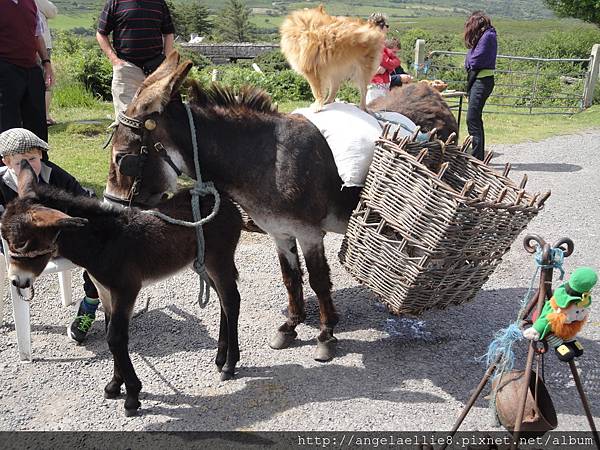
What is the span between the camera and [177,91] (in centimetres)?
331

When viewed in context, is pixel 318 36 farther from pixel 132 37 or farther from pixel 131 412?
pixel 132 37

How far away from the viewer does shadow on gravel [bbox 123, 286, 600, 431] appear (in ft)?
10.9

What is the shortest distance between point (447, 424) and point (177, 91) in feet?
7.89

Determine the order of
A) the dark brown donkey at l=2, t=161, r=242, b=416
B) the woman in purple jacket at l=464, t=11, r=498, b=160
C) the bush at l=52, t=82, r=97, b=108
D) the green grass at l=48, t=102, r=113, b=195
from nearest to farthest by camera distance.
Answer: the dark brown donkey at l=2, t=161, r=242, b=416
the green grass at l=48, t=102, r=113, b=195
the woman in purple jacket at l=464, t=11, r=498, b=160
the bush at l=52, t=82, r=97, b=108

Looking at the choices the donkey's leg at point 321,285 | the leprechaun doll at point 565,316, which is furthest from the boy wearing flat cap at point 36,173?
the leprechaun doll at point 565,316

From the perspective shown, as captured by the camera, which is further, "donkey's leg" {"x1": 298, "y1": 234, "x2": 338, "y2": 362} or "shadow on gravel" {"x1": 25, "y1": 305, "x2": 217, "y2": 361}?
"shadow on gravel" {"x1": 25, "y1": 305, "x2": 217, "y2": 361}

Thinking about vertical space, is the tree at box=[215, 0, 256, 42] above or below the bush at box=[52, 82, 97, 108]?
below

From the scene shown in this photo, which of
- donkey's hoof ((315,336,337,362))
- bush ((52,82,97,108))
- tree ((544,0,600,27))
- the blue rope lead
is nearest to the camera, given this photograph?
the blue rope lead

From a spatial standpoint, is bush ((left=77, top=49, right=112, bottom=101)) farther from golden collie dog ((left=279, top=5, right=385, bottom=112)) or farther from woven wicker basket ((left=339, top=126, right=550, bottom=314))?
woven wicker basket ((left=339, top=126, right=550, bottom=314))

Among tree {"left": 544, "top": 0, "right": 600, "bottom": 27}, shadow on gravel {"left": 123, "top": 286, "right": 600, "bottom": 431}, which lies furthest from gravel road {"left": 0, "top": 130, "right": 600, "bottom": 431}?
tree {"left": 544, "top": 0, "right": 600, "bottom": 27}

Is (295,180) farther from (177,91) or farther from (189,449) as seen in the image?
(189,449)

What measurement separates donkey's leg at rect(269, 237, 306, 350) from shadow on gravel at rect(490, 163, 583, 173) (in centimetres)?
558

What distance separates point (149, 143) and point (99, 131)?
22.7ft

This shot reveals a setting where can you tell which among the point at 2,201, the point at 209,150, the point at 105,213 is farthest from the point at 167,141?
the point at 2,201
